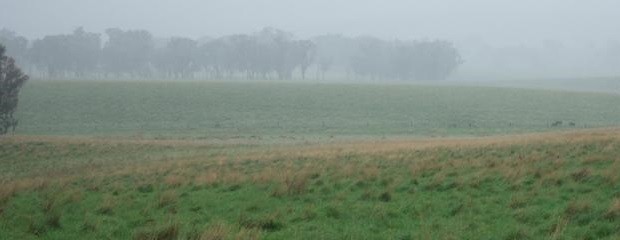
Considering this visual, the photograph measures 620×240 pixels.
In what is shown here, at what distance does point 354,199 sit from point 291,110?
6090 centimetres

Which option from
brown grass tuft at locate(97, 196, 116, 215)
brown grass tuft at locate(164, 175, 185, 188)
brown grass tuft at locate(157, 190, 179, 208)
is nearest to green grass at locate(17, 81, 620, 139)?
brown grass tuft at locate(164, 175, 185, 188)

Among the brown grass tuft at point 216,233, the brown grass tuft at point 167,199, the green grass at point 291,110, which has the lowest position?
the green grass at point 291,110

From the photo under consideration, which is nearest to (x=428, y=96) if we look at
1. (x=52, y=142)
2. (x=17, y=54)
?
(x=52, y=142)

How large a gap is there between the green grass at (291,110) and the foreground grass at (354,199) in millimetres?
30801

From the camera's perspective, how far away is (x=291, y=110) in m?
A: 74.5

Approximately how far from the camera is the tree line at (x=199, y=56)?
142750 mm

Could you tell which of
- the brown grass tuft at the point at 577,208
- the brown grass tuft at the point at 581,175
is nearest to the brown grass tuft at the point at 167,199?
the brown grass tuft at the point at 577,208

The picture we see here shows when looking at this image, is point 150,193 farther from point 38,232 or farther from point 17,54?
point 17,54

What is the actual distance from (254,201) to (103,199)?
13.9 ft

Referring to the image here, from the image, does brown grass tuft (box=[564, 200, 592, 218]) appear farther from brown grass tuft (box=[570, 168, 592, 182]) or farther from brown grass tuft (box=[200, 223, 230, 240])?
brown grass tuft (box=[200, 223, 230, 240])

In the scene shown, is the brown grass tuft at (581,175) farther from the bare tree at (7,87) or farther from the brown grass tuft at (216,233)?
the bare tree at (7,87)

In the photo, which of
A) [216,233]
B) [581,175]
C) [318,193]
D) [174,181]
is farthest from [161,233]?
[581,175]

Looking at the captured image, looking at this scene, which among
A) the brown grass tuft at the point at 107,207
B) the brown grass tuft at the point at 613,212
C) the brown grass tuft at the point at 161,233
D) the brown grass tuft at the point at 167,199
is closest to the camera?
the brown grass tuft at the point at 613,212

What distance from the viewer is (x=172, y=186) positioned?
17469mm
